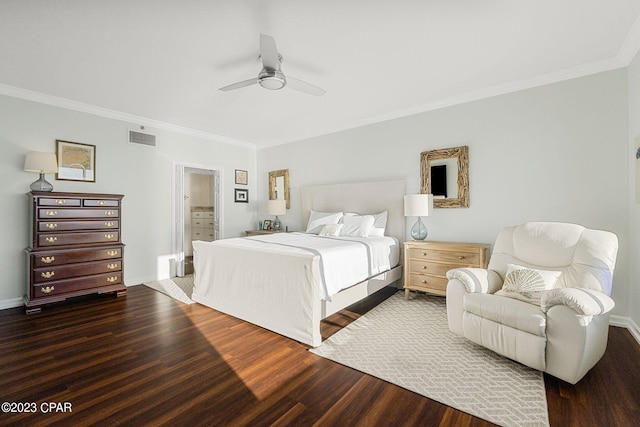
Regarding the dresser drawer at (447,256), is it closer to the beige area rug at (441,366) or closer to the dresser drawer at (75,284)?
the beige area rug at (441,366)

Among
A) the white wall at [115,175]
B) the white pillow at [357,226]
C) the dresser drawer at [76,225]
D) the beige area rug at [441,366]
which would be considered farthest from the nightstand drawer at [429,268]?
the dresser drawer at [76,225]

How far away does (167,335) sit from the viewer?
2.67 metres

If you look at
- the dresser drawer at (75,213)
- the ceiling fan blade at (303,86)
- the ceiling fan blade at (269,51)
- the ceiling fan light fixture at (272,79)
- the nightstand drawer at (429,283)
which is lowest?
the nightstand drawer at (429,283)

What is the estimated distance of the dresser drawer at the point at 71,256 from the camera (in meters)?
3.32

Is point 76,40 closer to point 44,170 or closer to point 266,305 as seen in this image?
point 44,170

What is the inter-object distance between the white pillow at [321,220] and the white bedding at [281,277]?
3.53 feet

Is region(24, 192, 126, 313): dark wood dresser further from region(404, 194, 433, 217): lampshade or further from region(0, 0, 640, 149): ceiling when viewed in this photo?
region(404, 194, 433, 217): lampshade

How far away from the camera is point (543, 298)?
1964mm

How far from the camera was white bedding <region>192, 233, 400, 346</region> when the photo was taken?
98.8 inches

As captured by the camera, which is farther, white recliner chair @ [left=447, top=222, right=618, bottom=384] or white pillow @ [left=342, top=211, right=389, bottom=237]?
white pillow @ [left=342, top=211, right=389, bottom=237]

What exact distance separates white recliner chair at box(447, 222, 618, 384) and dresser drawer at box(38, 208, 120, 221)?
4.31m

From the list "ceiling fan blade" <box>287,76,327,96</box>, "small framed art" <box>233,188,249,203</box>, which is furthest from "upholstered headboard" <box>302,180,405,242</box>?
"ceiling fan blade" <box>287,76,327,96</box>

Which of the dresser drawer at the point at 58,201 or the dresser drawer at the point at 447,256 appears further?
the dresser drawer at the point at 58,201

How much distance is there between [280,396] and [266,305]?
1.08 metres
